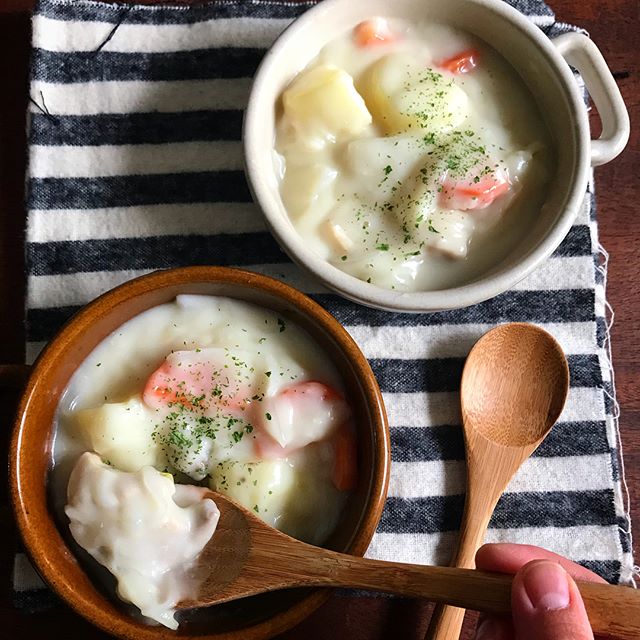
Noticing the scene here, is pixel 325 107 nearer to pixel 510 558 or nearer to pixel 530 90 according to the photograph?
pixel 530 90

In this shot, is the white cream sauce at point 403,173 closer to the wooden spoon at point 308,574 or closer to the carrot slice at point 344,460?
the carrot slice at point 344,460

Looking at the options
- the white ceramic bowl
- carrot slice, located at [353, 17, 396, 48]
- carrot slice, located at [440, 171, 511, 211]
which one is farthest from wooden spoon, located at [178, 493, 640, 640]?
carrot slice, located at [353, 17, 396, 48]

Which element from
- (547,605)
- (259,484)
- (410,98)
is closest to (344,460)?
(259,484)

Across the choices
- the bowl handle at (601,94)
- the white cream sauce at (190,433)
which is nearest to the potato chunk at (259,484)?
the white cream sauce at (190,433)

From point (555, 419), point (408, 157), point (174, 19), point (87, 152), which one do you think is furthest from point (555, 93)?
point (87, 152)

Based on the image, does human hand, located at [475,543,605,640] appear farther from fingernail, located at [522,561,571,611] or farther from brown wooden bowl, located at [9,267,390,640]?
brown wooden bowl, located at [9,267,390,640]

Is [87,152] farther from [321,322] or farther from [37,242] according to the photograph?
[321,322]

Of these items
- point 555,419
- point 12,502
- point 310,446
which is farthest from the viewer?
point 555,419
